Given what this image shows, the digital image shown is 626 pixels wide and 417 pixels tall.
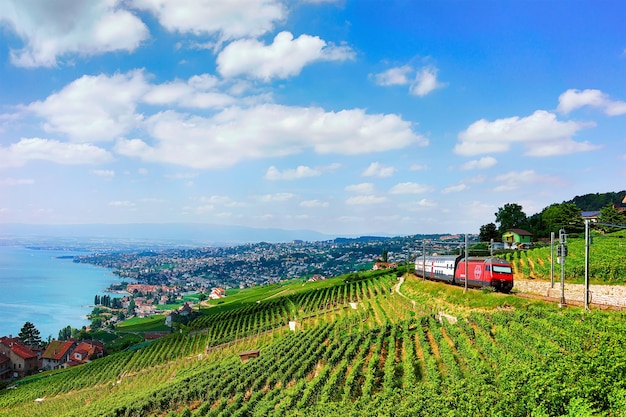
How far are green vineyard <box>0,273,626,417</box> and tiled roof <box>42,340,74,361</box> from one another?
18.2 m

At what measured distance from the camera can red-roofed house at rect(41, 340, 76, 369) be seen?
58531mm

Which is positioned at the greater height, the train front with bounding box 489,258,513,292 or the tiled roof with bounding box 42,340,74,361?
the train front with bounding box 489,258,513,292

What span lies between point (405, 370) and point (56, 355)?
5921cm

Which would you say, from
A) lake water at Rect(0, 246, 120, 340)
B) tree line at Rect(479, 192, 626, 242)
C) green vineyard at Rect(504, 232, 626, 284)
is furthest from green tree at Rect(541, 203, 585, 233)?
lake water at Rect(0, 246, 120, 340)

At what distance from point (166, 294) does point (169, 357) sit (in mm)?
109945

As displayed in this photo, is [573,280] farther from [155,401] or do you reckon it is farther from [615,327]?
[155,401]

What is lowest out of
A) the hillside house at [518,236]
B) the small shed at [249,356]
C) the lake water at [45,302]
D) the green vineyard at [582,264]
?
the lake water at [45,302]

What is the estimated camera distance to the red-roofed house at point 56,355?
58.5 m

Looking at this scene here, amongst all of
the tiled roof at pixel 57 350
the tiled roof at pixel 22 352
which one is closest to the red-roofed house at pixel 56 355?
the tiled roof at pixel 57 350

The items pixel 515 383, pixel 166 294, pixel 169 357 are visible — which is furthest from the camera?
pixel 166 294

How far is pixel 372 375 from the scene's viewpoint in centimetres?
1780

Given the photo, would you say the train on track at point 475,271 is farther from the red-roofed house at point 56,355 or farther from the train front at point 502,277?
the red-roofed house at point 56,355

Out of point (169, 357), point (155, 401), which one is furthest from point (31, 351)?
point (155, 401)

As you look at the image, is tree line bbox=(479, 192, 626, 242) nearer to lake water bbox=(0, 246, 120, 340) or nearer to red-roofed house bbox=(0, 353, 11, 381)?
red-roofed house bbox=(0, 353, 11, 381)
